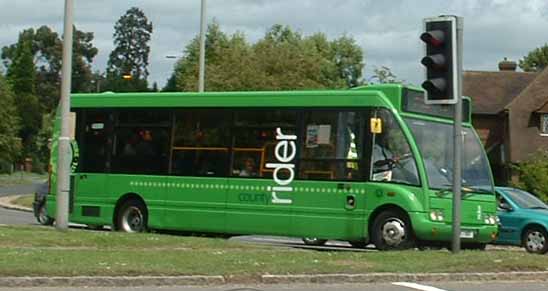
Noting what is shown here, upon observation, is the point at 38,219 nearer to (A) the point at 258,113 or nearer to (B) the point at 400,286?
(A) the point at 258,113

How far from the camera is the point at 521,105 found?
190ft

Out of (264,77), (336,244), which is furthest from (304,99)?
(264,77)

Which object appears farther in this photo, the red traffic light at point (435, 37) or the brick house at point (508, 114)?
A: the brick house at point (508, 114)

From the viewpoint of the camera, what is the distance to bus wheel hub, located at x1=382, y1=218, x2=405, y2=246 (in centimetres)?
1814

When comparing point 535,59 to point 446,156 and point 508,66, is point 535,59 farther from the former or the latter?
point 446,156

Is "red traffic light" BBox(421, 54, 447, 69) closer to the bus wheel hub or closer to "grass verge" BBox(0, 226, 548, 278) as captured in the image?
"grass verge" BBox(0, 226, 548, 278)

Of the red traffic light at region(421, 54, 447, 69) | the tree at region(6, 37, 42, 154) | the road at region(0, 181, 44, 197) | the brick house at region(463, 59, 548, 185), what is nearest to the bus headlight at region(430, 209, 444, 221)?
the red traffic light at region(421, 54, 447, 69)

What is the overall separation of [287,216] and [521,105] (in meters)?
41.0

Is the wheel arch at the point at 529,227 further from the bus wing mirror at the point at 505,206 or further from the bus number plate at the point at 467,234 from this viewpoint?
the bus number plate at the point at 467,234

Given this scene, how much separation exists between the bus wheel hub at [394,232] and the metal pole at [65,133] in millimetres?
5966

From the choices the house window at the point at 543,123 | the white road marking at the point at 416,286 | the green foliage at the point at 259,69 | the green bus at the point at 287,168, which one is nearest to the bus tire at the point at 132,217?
the green bus at the point at 287,168

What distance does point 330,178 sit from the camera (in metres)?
18.9

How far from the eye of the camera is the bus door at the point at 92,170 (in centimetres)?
2191

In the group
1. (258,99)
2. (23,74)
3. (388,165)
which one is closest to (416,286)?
(388,165)
